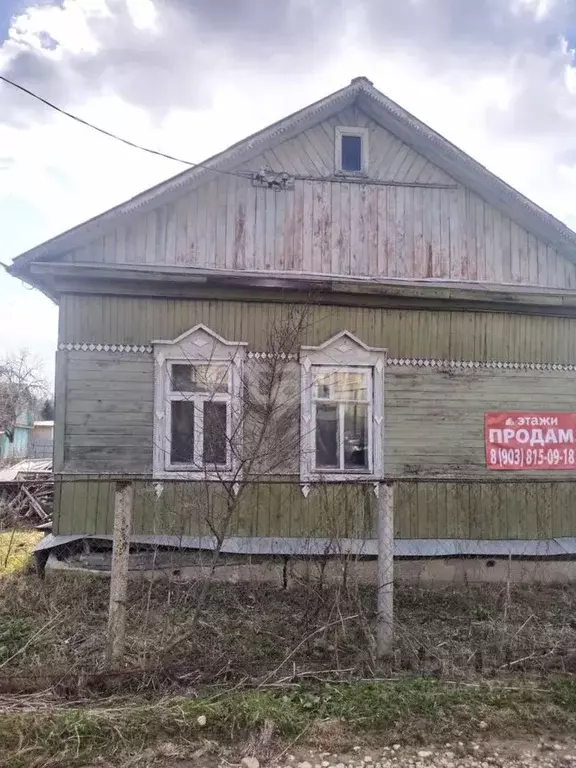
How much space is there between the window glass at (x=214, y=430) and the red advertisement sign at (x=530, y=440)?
11.5ft

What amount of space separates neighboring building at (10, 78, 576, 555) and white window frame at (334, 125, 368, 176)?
1.0 inches

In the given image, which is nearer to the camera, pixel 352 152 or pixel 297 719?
pixel 297 719

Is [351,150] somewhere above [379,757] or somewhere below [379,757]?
above

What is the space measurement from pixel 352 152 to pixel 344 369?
3.12 metres

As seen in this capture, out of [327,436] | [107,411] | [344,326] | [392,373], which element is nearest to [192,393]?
[107,411]

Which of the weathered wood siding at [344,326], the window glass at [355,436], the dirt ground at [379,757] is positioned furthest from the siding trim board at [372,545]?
the dirt ground at [379,757]

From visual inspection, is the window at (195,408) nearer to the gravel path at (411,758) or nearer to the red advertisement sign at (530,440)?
the red advertisement sign at (530,440)

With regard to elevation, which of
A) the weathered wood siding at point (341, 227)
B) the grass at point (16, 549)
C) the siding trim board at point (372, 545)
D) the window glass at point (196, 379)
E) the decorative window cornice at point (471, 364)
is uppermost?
the weathered wood siding at point (341, 227)

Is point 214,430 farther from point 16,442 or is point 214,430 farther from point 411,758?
point 16,442

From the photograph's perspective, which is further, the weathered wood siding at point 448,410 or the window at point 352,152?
the window at point 352,152

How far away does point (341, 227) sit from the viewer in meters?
7.71

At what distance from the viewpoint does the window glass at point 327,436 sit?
24.1 ft

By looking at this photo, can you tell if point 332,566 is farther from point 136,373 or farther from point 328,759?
point 136,373

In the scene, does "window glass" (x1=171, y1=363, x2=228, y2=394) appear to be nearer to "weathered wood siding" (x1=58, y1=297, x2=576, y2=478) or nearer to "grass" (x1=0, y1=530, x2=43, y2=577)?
"weathered wood siding" (x1=58, y1=297, x2=576, y2=478)
